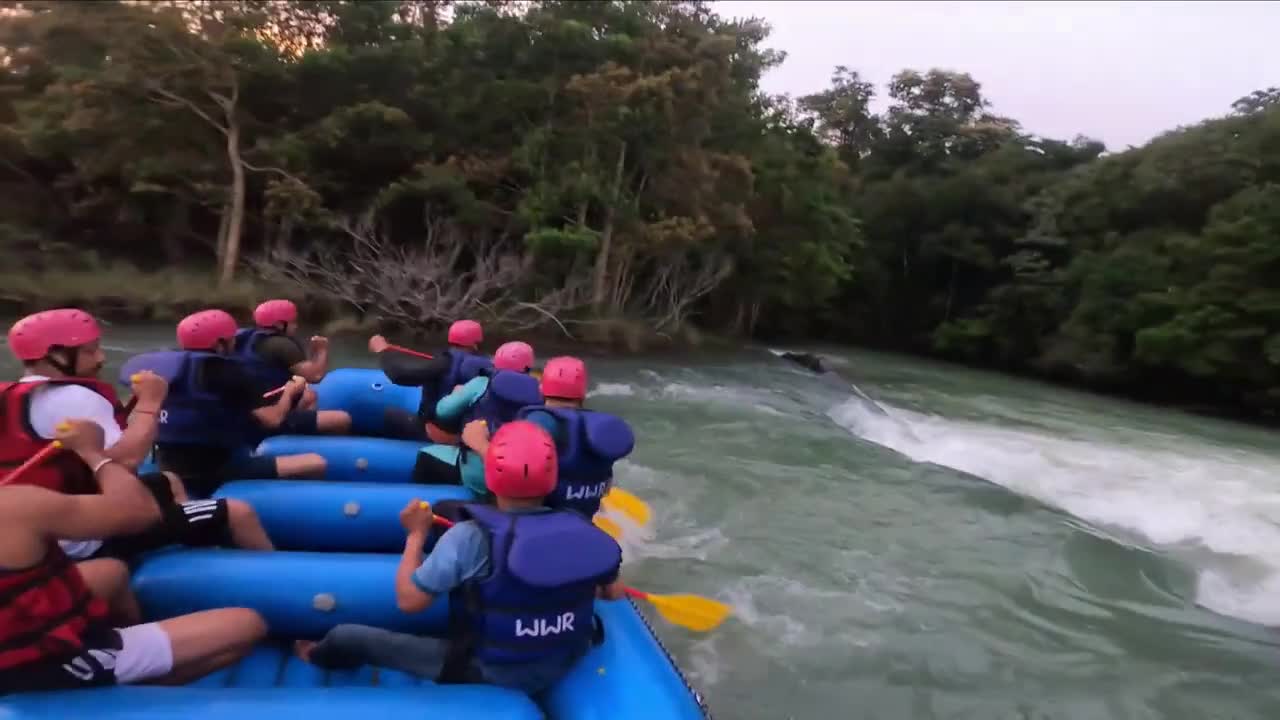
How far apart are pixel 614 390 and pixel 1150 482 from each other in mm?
5514

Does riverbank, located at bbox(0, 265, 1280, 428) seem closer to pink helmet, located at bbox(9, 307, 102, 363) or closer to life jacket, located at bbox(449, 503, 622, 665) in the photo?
pink helmet, located at bbox(9, 307, 102, 363)

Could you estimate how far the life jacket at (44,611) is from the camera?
5.11ft

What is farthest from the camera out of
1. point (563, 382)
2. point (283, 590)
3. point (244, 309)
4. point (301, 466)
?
point (244, 309)

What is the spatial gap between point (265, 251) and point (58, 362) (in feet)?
43.2

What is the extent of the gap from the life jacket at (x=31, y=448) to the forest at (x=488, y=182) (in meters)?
10.4

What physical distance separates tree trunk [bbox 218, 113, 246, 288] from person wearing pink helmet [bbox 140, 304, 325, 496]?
430 inches

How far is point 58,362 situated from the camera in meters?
2.01

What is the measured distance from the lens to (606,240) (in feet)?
45.2

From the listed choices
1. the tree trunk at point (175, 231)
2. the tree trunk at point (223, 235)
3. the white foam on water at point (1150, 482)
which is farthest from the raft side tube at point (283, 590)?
the tree trunk at point (175, 231)

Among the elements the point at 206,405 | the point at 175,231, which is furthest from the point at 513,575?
the point at 175,231

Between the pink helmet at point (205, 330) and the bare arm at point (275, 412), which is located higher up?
the pink helmet at point (205, 330)

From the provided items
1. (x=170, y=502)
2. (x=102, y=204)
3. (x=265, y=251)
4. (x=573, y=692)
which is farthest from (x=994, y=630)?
(x=102, y=204)

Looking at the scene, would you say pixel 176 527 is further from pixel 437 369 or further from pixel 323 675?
pixel 437 369

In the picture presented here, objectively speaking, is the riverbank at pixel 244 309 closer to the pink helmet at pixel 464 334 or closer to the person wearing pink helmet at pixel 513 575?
the pink helmet at pixel 464 334
